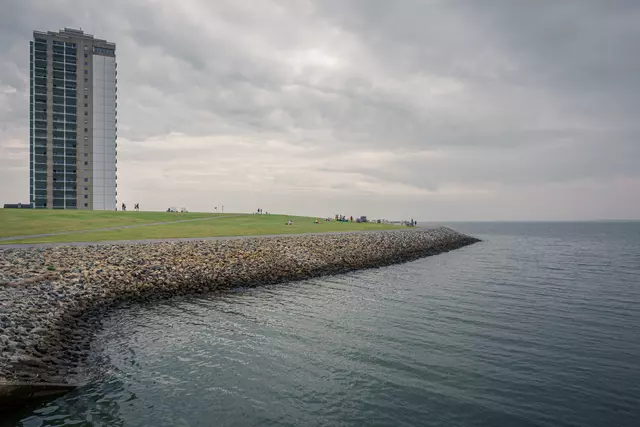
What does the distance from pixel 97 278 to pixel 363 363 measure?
1723cm

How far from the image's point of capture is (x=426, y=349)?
14758mm

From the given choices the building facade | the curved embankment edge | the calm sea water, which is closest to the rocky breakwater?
the curved embankment edge

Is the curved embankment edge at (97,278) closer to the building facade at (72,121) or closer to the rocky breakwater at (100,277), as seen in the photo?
the rocky breakwater at (100,277)

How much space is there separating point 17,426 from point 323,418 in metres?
7.47

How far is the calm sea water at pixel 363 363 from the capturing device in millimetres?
9930

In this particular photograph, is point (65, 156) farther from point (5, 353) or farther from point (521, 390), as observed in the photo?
point (521, 390)

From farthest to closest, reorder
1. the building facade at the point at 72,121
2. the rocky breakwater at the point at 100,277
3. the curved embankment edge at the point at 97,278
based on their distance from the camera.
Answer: the building facade at the point at 72,121, the rocky breakwater at the point at 100,277, the curved embankment edge at the point at 97,278

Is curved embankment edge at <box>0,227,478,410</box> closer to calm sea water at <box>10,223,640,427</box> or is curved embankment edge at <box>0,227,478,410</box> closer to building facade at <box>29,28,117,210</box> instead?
calm sea water at <box>10,223,640,427</box>

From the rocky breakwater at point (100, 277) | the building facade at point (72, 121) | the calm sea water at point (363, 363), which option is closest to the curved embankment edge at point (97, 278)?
the rocky breakwater at point (100, 277)

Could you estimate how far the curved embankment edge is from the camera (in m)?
11.9

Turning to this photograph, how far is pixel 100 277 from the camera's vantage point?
22172 millimetres

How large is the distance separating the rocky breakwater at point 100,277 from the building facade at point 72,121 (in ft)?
299

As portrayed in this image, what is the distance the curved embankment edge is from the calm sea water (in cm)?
144

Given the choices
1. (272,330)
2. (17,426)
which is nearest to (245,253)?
(272,330)
